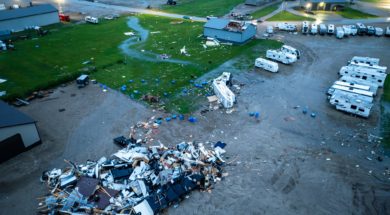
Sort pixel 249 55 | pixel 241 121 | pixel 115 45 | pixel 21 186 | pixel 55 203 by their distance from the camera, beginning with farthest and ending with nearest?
1. pixel 115 45
2. pixel 249 55
3. pixel 241 121
4. pixel 21 186
5. pixel 55 203

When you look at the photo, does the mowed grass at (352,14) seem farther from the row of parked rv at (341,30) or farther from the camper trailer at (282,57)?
the camper trailer at (282,57)

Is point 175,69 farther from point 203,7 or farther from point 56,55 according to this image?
point 203,7

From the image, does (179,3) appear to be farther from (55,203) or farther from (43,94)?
(55,203)

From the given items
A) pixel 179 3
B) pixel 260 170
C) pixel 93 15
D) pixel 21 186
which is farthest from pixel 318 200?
pixel 179 3

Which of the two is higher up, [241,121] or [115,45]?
[115,45]

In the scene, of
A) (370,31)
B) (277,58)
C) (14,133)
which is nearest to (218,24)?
(277,58)

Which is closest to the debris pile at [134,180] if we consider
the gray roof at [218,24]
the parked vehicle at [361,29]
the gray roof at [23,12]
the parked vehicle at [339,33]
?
the gray roof at [218,24]

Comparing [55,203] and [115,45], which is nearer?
[55,203]

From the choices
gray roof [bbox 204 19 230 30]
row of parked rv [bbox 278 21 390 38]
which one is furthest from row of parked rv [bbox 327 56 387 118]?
gray roof [bbox 204 19 230 30]
